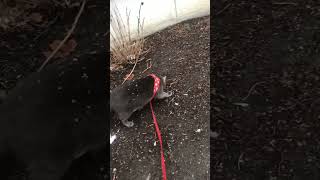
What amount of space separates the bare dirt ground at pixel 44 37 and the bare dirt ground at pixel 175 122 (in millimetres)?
389

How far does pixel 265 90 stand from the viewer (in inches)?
116

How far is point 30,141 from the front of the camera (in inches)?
92.7

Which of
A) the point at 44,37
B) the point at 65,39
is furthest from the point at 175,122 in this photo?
the point at 44,37

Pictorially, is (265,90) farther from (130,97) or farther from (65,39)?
(65,39)

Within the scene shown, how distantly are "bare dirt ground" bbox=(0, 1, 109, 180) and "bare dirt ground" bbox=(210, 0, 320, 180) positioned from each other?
939 millimetres

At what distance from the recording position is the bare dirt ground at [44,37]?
3.30 metres

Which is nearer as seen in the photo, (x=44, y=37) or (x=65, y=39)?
(x=65, y=39)

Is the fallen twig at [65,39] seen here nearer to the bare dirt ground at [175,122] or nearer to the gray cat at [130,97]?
the bare dirt ground at [175,122]

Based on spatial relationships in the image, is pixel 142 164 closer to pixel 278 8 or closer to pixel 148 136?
pixel 148 136

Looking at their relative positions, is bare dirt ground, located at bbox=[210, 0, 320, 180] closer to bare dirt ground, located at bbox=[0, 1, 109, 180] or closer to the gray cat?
the gray cat

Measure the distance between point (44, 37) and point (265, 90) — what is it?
181 cm

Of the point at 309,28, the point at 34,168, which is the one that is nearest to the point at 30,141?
the point at 34,168

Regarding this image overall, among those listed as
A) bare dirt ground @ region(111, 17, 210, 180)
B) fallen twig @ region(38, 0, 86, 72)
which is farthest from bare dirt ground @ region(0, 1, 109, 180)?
bare dirt ground @ region(111, 17, 210, 180)

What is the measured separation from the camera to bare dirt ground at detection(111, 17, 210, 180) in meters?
2.63
